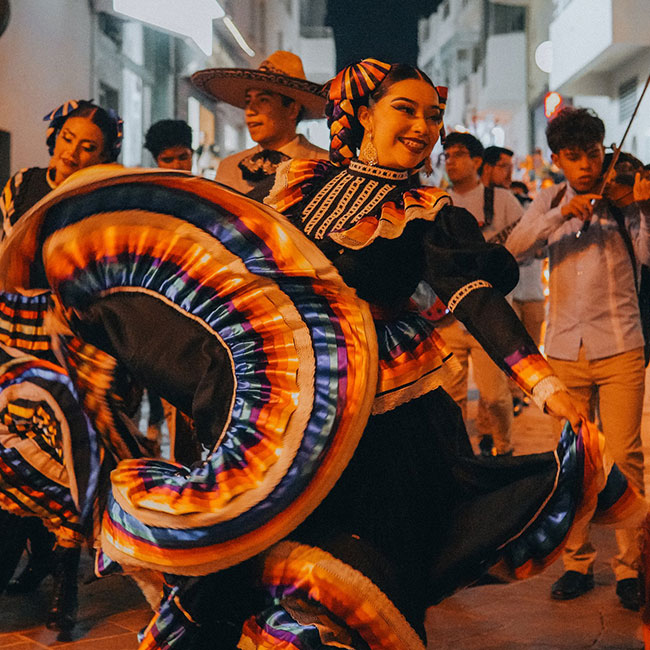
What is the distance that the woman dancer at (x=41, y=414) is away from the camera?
3172 millimetres

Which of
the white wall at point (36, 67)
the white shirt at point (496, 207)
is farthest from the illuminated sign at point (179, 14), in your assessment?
the white shirt at point (496, 207)

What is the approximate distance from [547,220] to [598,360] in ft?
2.19

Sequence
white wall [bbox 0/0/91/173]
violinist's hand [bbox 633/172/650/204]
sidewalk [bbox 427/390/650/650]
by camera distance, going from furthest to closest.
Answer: white wall [bbox 0/0/91/173] → violinist's hand [bbox 633/172/650/204] → sidewalk [bbox 427/390/650/650]

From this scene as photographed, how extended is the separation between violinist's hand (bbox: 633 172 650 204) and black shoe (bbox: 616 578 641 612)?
1.58 metres

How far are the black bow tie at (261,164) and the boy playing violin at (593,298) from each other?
1.33 m

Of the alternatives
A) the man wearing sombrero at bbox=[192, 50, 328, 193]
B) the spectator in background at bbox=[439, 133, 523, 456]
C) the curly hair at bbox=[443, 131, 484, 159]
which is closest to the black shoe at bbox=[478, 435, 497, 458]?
the spectator in background at bbox=[439, 133, 523, 456]

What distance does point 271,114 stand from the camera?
5.18 metres

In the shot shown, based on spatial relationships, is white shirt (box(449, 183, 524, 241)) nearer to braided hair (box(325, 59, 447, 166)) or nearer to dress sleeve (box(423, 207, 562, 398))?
braided hair (box(325, 59, 447, 166))

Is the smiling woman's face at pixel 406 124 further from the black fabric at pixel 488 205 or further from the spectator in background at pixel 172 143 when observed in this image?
the black fabric at pixel 488 205

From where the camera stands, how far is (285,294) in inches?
96.0

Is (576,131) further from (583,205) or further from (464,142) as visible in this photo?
(464,142)

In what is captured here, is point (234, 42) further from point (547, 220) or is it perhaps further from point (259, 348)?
point (259, 348)

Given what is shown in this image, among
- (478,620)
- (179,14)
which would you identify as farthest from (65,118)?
(179,14)

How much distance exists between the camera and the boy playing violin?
4.37 m
